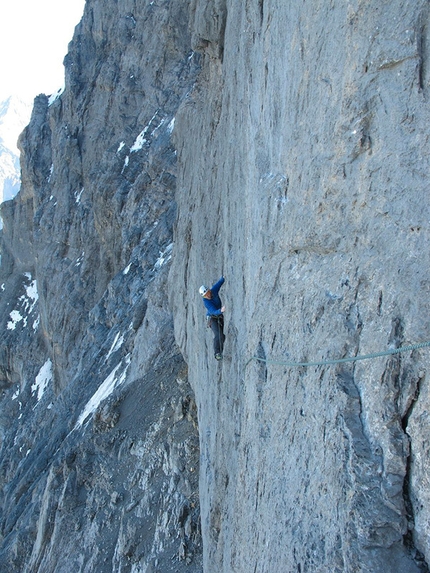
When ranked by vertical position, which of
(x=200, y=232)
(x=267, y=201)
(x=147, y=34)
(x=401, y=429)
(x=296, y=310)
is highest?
(x=147, y=34)

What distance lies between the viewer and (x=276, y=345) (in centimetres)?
729

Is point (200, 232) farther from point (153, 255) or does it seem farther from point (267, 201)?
point (153, 255)

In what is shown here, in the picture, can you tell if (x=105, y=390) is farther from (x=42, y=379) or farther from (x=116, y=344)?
(x=42, y=379)

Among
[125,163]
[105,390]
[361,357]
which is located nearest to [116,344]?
[105,390]

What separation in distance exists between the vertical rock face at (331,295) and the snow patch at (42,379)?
134 feet

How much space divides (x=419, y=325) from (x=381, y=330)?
0.48m

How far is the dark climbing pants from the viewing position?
36.8 ft

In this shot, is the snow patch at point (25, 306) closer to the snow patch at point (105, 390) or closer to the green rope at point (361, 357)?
the snow patch at point (105, 390)

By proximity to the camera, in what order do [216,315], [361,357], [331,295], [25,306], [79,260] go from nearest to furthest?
[361,357]
[331,295]
[216,315]
[79,260]
[25,306]

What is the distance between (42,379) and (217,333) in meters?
41.5

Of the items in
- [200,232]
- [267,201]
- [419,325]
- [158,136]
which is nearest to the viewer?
[419,325]

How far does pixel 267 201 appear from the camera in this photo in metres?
7.82

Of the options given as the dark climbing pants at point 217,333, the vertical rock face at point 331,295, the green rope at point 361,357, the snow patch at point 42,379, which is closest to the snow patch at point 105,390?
the dark climbing pants at point 217,333

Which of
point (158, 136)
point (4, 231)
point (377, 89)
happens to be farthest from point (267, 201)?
point (4, 231)
